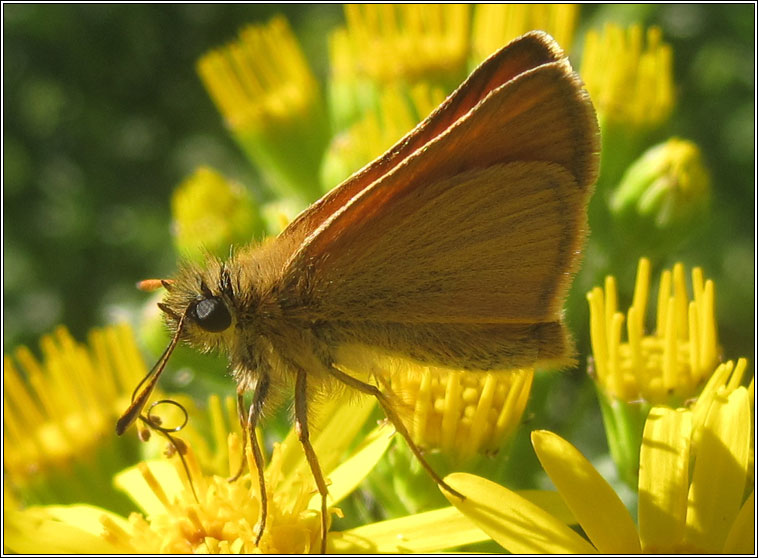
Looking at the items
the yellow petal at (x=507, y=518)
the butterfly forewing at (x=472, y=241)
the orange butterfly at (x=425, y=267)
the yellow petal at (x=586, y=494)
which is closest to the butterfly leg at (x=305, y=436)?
the orange butterfly at (x=425, y=267)

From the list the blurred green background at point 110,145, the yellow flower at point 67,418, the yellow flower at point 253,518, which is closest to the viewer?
the yellow flower at point 253,518

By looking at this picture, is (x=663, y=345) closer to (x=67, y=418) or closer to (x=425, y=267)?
(x=425, y=267)

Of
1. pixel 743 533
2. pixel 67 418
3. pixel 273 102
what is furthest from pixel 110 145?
pixel 743 533

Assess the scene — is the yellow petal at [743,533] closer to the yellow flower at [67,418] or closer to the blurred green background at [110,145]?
the yellow flower at [67,418]

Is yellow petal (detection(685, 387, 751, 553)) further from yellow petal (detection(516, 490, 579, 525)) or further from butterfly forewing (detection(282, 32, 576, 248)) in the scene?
butterfly forewing (detection(282, 32, 576, 248))

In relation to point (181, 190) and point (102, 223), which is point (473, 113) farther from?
point (102, 223)
